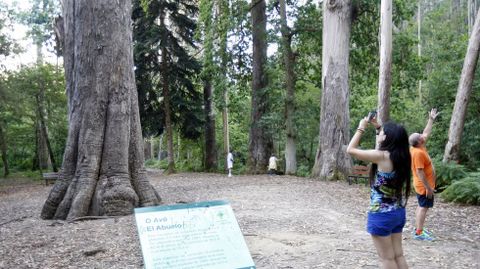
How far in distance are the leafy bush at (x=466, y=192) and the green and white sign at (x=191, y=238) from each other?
24.7 ft

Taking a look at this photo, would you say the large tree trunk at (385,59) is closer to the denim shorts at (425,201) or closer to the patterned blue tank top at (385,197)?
the denim shorts at (425,201)

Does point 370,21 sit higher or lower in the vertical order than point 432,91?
higher

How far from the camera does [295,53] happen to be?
64.5ft

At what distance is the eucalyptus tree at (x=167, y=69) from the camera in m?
23.2

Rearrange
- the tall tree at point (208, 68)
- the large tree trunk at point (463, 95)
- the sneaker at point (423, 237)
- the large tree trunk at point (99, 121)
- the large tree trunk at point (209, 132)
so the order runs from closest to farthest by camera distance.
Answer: the sneaker at point (423, 237) → the large tree trunk at point (99, 121) → the large tree trunk at point (463, 95) → the tall tree at point (208, 68) → the large tree trunk at point (209, 132)

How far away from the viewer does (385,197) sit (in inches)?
160

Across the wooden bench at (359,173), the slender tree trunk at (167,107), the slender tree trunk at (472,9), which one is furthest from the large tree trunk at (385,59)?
the slender tree trunk at (472,9)

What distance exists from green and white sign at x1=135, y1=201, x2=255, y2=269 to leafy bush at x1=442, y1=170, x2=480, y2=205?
7.52 metres

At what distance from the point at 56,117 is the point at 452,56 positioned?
72.0 feet

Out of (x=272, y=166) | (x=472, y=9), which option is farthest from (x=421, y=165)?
(x=472, y=9)

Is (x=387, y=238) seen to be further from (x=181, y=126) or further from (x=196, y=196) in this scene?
(x=181, y=126)

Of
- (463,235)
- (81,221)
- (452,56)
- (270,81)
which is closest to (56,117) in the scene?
(270,81)

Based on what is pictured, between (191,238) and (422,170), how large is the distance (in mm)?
3740

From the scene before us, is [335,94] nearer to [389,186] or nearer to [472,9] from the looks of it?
[389,186]
